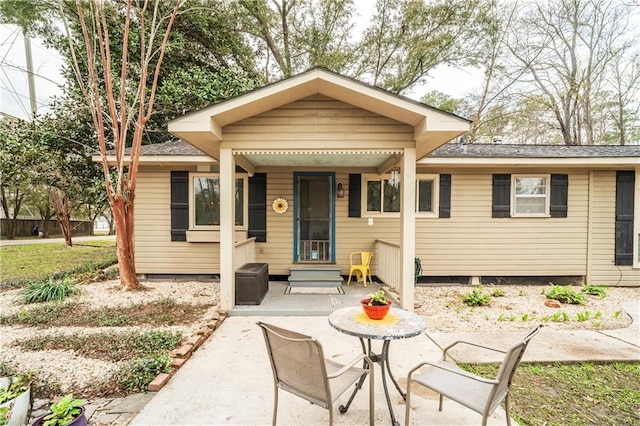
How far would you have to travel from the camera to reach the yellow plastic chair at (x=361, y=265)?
5730mm

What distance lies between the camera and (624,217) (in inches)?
242

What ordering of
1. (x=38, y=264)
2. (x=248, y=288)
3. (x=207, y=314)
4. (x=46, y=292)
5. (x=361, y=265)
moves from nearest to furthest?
(x=207, y=314)
(x=248, y=288)
(x=46, y=292)
(x=361, y=265)
(x=38, y=264)

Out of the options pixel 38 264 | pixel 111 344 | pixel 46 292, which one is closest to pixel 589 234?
pixel 111 344

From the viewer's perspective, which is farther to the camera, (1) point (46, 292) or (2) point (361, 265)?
(2) point (361, 265)

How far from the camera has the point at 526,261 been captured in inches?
247

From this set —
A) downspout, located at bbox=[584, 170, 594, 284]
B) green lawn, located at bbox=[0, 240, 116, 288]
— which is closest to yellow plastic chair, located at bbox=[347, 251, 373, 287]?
downspout, located at bbox=[584, 170, 594, 284]

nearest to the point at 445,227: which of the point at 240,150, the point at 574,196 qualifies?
the point at 574,196

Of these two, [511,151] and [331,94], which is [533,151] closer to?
[511,151]

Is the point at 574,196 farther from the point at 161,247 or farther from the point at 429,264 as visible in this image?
the point at 161,247

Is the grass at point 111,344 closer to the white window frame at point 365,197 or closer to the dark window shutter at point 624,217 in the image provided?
the white window frame at point 365,197

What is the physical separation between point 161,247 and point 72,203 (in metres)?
12.5

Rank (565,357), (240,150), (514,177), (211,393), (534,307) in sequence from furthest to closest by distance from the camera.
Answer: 1. (514,177)
2. (534,307)
3. (240,150)
4. (565,357)
5. (211,393)

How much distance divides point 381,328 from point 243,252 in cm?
363

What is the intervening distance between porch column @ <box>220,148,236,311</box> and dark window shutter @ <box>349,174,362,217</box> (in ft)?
9.00
